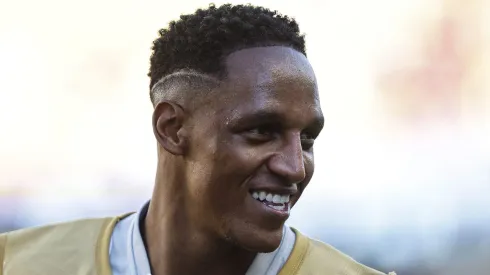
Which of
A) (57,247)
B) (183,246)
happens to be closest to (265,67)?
(183,246)

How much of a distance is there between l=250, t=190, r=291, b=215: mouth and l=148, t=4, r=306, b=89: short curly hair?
0.38 meters

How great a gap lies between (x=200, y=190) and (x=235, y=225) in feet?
0.50

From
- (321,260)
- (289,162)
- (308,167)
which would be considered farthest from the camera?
(321,260)

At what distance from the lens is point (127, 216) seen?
2.71m

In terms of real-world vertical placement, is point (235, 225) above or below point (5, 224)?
above

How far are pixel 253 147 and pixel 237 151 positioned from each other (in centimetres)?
5

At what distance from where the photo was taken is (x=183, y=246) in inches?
91.7

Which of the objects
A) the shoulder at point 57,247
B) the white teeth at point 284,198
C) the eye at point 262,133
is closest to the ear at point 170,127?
the eye at point 262,133

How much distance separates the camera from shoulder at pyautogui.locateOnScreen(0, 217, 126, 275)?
2.48m

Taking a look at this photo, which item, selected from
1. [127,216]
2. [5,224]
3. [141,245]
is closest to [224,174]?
[141,245]

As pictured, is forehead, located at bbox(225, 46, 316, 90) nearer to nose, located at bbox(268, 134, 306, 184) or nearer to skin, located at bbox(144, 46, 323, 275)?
skin, located at bbox(144, 46, 323, 275)

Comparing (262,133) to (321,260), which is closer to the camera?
(262,133)

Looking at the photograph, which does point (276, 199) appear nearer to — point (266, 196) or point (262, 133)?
point (266, 196)

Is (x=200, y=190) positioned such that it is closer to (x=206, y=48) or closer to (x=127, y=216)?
(x=206, y=48)
